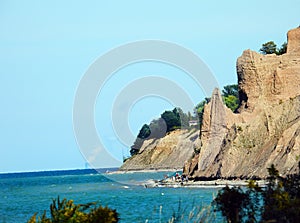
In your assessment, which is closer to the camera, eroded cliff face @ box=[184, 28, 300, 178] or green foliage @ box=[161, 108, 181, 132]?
eroded cliff face @ box=[184, 28, 300, 178]

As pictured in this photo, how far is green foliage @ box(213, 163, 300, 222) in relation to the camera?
1348cm

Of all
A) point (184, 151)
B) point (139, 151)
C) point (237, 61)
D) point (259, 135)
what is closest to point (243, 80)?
point (237, 61)

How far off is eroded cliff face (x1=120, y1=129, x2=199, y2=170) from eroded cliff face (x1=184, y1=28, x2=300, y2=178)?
46.8m

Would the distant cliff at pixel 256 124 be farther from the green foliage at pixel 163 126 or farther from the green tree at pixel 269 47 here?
the green foliage at pixel 163 126

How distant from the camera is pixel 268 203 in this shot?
1422 cm

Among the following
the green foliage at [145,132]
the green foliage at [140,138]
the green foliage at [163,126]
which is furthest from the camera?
the green foliage at [140,138]

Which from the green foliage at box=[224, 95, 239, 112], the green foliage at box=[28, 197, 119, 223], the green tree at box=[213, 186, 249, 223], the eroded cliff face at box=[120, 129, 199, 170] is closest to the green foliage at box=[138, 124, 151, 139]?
the eroded cliff face at box=[120, 129, 199, 170]

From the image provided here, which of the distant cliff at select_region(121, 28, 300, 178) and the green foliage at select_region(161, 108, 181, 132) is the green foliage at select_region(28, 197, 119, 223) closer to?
the distant cliff at select_region(121, 28, 300, 178)

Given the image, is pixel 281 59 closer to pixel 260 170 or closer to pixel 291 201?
pixel 260 170

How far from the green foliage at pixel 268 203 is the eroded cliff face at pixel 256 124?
44200 millimetres

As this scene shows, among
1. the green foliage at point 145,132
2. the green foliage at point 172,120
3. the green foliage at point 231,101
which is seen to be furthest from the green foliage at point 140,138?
the green foliage at point 231,101

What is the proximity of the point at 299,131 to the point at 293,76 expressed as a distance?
11.5 m

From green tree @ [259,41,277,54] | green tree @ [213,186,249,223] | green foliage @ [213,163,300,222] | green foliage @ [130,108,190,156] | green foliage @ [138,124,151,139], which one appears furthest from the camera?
green foliage @ [138,124,151,139]

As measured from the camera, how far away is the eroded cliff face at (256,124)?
6259 centimetres
